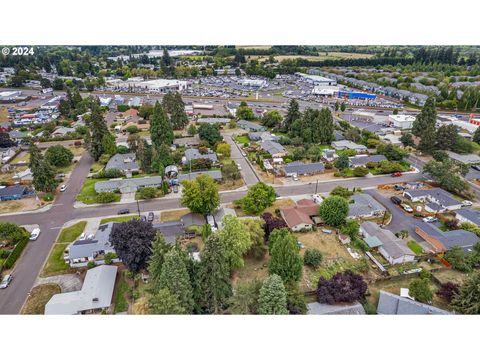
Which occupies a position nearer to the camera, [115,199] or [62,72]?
[115,199]

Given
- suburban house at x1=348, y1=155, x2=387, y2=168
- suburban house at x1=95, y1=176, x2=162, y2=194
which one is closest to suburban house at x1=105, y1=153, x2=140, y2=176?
suburban house at x1=95, y1=176, x2=162, y2=194

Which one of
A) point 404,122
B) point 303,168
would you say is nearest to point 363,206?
point 303,168

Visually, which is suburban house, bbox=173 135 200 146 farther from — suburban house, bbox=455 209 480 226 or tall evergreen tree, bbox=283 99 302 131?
suburban house, bbox=455 209 480 226

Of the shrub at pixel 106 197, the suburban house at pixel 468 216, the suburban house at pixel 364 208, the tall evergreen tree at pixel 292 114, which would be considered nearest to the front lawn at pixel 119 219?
the shrub at pixel 106 197

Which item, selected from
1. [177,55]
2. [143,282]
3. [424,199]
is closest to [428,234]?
[424,199]

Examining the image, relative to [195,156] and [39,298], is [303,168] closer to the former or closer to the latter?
[195,156]

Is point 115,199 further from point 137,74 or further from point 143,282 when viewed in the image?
point 137,74
